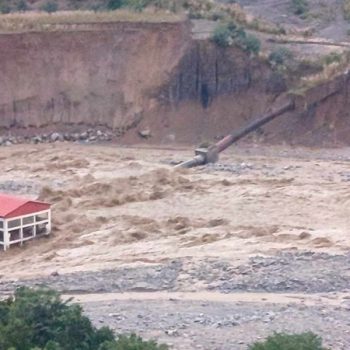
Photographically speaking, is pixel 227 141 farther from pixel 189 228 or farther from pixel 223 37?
pixel 189 228

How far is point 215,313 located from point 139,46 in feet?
79.4

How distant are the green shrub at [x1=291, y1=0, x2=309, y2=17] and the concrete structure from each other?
27.2 meters

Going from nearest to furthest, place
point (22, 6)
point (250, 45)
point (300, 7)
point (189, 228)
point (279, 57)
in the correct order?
point (189, 228) < point (279, 57) < point (250, 45) < point (22, 6) < point (300, 7)

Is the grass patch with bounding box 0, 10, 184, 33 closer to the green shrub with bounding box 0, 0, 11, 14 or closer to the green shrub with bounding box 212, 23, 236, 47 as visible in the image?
the green shrub with bounding box 212, 23, 236, 47

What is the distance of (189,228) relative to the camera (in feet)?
108

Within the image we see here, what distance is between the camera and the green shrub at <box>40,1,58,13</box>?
53.9 m

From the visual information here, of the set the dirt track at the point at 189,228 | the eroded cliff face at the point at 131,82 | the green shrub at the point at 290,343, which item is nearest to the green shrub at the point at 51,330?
the green shrub at the point at 290,343

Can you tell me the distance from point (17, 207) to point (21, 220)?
37 centimetres

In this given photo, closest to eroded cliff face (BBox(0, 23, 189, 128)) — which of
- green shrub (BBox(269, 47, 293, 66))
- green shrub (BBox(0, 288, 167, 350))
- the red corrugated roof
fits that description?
green shrub (BBox(269, 47, 293, 66))

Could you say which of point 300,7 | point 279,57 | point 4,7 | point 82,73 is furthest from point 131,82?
point 300,7

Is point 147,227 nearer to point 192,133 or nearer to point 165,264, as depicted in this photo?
point 165,264

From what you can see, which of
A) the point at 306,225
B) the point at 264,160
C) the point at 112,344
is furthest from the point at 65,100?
the point at 112,344

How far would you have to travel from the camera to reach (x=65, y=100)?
1849 inches

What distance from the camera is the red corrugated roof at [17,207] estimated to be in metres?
31.5
